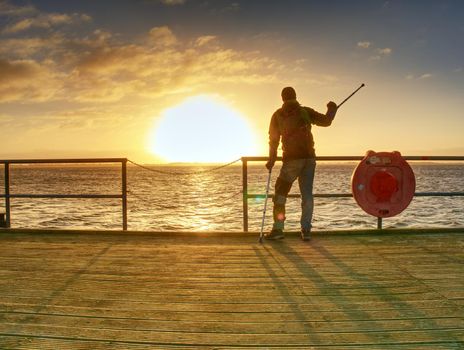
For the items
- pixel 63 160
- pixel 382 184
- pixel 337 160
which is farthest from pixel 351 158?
pixel 63 160

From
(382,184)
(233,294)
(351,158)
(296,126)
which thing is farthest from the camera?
(351,158)

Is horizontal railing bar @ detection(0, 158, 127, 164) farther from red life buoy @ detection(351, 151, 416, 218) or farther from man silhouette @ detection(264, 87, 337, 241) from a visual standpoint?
red life buoy @ detection(351, 151, 416, 218)

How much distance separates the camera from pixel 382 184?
241 inches

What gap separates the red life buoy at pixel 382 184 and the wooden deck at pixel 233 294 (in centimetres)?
53

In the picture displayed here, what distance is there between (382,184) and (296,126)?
1.55m

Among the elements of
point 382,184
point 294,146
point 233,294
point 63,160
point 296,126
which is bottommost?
point 233,294

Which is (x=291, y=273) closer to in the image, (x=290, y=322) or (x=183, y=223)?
(x=290, y=322)

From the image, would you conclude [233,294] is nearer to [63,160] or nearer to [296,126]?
[296,126]

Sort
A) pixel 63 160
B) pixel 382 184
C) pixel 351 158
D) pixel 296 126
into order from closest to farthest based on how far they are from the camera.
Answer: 1. pixel 296 126
2. pixel 382 184
3. pixel 351 158
4. pixel 63 160

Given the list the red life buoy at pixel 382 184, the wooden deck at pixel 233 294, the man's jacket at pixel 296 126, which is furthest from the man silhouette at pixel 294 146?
the red life buoy at pixel 382 184

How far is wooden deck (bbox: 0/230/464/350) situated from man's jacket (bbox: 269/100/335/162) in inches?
51.2

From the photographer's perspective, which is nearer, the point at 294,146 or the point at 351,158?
the point at 294,146

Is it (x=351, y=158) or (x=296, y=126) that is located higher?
(x=296, y=126)

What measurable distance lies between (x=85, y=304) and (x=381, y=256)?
3354 millimetres
